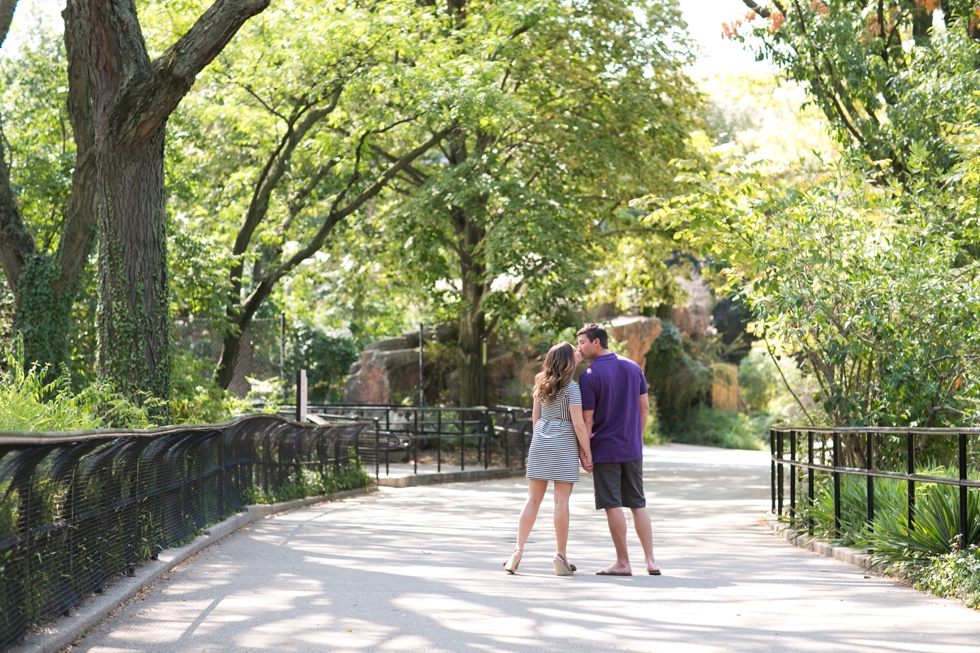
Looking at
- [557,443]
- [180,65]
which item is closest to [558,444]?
[557,443]

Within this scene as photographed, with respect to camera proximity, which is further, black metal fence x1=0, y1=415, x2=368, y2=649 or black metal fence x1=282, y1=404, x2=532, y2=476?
black metal fence x1=282, y1=404, x2=532, y2=476

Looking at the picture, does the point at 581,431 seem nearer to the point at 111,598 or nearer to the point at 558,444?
the point at 558,444

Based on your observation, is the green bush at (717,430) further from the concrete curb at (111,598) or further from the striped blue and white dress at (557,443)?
the striped blue and white dress at (557,443)

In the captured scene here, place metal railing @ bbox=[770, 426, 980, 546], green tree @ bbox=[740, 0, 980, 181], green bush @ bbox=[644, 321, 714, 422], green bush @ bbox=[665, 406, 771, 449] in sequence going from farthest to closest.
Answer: green bush @ bbox=[644, 321, 714, 422] < green bush @ bbox=[665, 406, 771, 449] < green tree @ bbox=[740, 0, 980, 181] < metal railing @ bbox=[770, 426, 980, 546]

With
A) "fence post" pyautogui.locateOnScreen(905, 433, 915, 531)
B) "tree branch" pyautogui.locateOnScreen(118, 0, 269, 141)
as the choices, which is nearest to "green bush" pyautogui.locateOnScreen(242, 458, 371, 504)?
"tree branch" pyautogui.locateOnScreen(118, 0, 269, 141)

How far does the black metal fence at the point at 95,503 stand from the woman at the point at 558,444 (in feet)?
9.09

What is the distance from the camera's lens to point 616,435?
844 centimetres

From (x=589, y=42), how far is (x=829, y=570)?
1611cm

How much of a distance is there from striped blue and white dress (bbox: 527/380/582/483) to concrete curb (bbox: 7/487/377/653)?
2.82 meters

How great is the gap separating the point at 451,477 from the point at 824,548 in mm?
11154

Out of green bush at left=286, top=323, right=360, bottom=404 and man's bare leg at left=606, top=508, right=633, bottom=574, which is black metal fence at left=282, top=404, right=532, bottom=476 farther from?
man's bare leg at left=606, top=508, right=633, bottom=574

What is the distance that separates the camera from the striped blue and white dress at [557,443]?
837 cm

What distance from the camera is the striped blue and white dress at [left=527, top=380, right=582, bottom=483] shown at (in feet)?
27.5

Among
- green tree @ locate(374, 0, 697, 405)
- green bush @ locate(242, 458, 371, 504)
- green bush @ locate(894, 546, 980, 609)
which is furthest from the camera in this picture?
green tree @ locate(374, 0, 697, 405)
